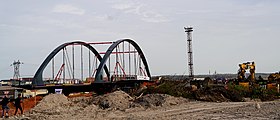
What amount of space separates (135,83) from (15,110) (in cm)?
3146

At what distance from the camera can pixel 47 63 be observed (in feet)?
198

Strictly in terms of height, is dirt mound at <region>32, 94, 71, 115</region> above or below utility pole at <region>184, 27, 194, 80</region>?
below

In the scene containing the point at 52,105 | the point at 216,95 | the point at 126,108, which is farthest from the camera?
the point at 216,95

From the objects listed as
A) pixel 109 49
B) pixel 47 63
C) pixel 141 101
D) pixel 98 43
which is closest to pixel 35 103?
pixel 141 101

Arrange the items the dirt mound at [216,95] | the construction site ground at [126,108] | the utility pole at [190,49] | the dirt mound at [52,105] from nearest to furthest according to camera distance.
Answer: the construction site ground at [126,108] < the dirt mound at [52,105] < the dirt mound at [216,95] < the utility pole at [190,49]

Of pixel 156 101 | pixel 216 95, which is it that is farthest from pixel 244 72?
pixel 156 101

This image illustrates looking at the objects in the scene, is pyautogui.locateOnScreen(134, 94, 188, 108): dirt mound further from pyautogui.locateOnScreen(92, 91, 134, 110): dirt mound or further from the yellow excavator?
the yellow excavator

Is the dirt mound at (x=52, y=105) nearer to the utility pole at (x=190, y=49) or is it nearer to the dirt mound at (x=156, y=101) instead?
the dirt mound at (x=156, y=101)

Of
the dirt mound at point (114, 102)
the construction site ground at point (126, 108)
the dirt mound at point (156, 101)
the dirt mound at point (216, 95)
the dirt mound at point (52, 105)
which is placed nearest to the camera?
the construction site ground at point (126, 108)

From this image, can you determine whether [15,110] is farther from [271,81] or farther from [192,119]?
[271,81]

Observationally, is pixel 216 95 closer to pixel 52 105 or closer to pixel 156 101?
pixel 156 101

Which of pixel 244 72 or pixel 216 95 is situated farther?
pixel 244 72

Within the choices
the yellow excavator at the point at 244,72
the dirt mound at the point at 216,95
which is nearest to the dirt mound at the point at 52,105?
the dirt mound at the point at 216,95

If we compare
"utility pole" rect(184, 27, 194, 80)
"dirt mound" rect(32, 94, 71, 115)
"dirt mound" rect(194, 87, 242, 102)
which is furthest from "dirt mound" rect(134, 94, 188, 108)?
"utility pole" rect(184, 27, 194, 80)
